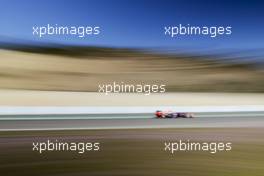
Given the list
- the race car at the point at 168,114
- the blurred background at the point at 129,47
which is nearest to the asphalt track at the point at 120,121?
the race car at the point at 168,114

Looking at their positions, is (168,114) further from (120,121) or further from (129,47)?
(129,47)

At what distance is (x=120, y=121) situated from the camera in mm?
2012

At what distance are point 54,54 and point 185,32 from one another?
66 centimetres

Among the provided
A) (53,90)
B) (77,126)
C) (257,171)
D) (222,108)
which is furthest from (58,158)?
(257,171)

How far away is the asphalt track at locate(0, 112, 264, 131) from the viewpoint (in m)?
1.99

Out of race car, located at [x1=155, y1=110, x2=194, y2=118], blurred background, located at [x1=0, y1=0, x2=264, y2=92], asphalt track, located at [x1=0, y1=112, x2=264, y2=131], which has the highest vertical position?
blurred background, located at [x1=0, y1=0, x2=264, y2=92]

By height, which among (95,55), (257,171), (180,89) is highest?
(95,55)

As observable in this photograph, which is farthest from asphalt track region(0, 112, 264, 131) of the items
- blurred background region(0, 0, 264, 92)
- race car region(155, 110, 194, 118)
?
blurred background region(0, 0, 264, 92)

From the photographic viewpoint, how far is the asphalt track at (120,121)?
6.54 feet

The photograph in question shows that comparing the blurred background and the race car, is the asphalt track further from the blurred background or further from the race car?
the blurred background

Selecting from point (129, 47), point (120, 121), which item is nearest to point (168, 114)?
point (120, 121)

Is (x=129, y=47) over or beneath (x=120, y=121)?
over

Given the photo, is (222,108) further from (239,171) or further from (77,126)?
(77,126)

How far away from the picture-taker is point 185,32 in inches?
78.6
